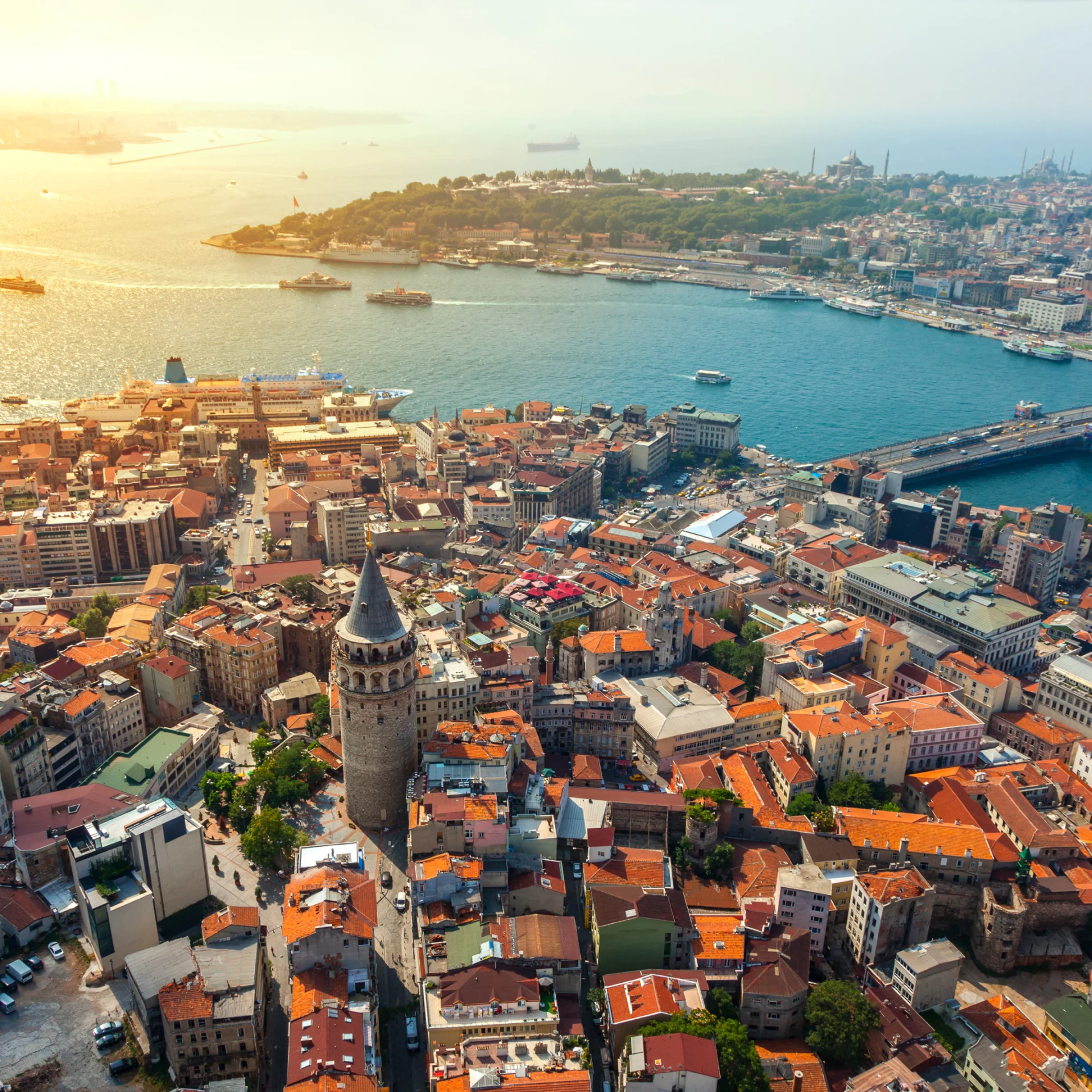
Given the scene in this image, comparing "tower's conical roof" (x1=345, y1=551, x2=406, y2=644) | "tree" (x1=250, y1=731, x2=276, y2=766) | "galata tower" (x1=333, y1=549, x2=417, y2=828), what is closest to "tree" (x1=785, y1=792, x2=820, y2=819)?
"galata tower" (x1=333, y1=549, x2=417, y2=828)

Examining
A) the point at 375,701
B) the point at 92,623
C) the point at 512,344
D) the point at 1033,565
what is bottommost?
the point at 1033,565

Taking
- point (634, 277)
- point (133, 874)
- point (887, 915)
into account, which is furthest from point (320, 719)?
point (634, 277)

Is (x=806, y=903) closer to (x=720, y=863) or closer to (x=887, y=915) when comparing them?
(x=887, y=915)

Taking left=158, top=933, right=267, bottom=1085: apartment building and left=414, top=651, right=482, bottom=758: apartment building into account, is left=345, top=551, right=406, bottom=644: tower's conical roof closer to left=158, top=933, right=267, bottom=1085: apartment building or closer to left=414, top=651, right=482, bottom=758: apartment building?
left=414, top=651, right=482, bottom=758: apartment building

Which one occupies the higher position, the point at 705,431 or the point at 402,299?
the point at 402,299

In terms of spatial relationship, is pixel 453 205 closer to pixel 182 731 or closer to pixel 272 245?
pixel 272 245
